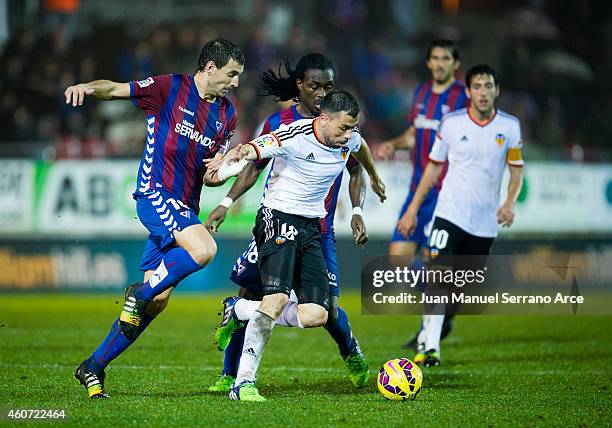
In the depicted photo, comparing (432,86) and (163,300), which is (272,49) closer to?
(432,86)

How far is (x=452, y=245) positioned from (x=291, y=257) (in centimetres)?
284

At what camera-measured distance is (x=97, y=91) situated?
680cm

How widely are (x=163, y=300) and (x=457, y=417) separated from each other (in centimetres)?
211

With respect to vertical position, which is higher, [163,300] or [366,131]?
[366,131]

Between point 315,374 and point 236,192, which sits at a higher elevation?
point 236,192

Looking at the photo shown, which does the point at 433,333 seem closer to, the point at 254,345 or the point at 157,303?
the point at 254,345

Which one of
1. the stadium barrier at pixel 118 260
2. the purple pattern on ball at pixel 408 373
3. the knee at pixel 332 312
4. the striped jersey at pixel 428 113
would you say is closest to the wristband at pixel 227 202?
the knee at pixel 332 312

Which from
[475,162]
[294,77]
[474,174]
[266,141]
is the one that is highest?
[294,77]

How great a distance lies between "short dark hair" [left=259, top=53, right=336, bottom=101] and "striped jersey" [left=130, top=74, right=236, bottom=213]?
2.53 ft

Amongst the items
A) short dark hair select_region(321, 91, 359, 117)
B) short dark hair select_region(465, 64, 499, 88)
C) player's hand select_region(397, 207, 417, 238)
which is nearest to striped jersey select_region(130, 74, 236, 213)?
short dark hair select_region(321, 91, 359, 117)

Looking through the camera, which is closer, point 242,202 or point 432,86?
point 432,86

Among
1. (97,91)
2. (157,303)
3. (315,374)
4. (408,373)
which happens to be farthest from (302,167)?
(315,374)

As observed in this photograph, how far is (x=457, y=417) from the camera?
6324 mm

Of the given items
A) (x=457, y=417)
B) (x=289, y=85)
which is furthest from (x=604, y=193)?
(x=457, y=417)
